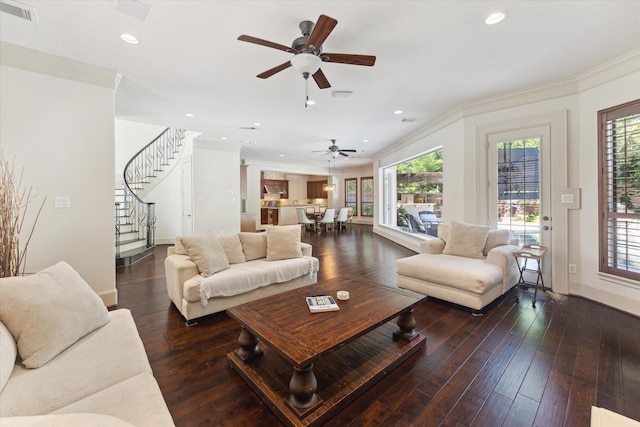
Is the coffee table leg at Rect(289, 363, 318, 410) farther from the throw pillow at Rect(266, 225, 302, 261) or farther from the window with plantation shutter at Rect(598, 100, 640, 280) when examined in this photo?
the window with plantation shutter at Rect(598, 100, 640, 280)

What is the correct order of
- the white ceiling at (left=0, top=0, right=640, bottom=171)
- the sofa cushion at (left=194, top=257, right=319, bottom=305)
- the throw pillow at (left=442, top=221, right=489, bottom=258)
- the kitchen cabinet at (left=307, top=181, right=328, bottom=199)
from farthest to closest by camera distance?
the kitchen cabinet at (left=307, top=181, right=328, bottom=199) → the throw pillow at (left=442, top=221, right=489, bottom=258) → the sofa cushion at (left=194, top=257, right=319, bottom=305) → the white ceiling at (left=0, top=0, right=640, bottom=171)

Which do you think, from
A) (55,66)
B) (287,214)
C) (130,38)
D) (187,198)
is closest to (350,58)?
(130,38)

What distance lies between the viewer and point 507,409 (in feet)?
5.33

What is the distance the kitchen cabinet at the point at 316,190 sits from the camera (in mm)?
14078

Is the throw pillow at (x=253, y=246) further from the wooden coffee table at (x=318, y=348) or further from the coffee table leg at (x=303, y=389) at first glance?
the coffee table leg at (x=303, y=389)

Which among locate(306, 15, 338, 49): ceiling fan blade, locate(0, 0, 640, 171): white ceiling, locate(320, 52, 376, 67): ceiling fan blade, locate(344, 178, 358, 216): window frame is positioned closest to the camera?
locate(306, 15, 338, 49): ceiling fan blade

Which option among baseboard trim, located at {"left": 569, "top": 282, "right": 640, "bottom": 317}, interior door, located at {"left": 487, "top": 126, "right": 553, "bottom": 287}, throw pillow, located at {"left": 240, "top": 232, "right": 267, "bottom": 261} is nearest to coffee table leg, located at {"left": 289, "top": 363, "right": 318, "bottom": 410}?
throw pillow, located at {"left": 240, "top": 232, "right": 267, "bottom": 261}

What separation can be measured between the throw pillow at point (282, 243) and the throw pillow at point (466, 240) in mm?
2150

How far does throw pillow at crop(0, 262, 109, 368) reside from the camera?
1344mm

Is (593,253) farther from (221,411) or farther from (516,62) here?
(221,411)

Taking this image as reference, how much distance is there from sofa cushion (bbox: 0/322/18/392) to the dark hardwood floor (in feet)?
2.65

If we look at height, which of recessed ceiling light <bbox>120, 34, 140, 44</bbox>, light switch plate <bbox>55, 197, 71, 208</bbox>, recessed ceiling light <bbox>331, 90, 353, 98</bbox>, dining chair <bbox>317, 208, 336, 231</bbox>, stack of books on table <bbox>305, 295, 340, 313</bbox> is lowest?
stack of books on table <bbox>305, 295, 340, 313</bbox>

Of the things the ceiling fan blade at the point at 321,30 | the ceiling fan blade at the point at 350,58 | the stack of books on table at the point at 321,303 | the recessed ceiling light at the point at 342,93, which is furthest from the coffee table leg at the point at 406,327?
the recessed ceiling light at the point at 342,93

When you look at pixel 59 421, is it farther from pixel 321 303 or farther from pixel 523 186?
pixel 523 186
